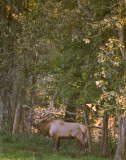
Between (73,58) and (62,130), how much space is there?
308 cm

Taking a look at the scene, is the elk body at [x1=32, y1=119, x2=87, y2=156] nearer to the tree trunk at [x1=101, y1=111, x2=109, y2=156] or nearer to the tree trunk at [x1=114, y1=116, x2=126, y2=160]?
the tree trunk at [x1=114, y1=116, x2=126, y2=160]

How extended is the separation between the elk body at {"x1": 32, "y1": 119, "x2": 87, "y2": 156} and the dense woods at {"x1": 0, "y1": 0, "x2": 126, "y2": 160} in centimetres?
71

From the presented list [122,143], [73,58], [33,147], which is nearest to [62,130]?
[33,147]

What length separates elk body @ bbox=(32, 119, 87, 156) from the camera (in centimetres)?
1290

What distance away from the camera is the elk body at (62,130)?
1290cm

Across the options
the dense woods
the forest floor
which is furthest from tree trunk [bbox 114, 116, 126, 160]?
the forest floor

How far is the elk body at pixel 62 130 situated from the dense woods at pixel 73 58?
71 cm

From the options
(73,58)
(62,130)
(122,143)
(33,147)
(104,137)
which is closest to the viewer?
(122,143)

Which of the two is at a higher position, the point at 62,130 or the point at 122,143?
the point at 62,130

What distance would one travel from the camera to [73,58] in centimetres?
1356

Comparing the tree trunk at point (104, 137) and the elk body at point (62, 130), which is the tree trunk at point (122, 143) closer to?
the elk body at point (62, 130)

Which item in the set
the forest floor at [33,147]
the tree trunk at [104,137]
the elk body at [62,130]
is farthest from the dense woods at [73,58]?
the forest floor at [33,147]

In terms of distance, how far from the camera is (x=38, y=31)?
1606 centimetres

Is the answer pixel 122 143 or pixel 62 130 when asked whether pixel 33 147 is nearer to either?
pixel 62 130
